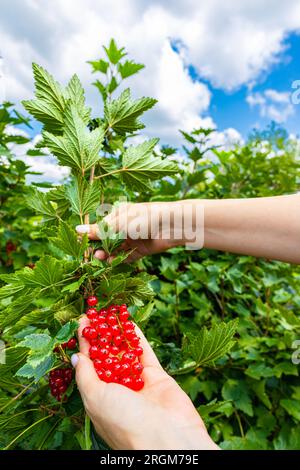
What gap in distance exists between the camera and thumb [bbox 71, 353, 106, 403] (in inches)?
26.4

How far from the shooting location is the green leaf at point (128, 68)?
1.23 metres

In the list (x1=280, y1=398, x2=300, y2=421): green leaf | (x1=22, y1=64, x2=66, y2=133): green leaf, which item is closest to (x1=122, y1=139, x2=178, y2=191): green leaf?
(x1=22, y1=64, x2=66, y2=133): green leaf

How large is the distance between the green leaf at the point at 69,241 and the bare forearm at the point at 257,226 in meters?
0.47

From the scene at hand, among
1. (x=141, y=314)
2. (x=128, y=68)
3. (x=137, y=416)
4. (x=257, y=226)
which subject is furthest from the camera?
(x=128, y=68)

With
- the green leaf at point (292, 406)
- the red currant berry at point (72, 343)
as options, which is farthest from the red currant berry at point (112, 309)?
the green leaf at point (292, 406)

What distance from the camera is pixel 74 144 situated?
2.61 ft

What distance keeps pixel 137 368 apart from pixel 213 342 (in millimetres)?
160

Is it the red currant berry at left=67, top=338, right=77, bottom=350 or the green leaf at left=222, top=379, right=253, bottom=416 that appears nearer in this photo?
the red currant berry at left=67, top=338, right=77, bottom=350

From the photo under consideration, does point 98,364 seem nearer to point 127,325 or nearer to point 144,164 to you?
point 127,325

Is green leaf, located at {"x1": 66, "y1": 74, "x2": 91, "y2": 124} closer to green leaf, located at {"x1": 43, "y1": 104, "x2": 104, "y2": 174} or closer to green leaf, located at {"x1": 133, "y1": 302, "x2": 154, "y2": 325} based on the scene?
green leaf, located at {"x1": 43, "y1": 104, "x2": 104, "y2": 174}

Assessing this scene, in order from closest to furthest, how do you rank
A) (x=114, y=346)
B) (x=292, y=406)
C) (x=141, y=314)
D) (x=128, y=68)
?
1. (x=114, y=346)
2. (x=141, y=314)
3. (x=128, y=68)
4. (x=292, y=406)

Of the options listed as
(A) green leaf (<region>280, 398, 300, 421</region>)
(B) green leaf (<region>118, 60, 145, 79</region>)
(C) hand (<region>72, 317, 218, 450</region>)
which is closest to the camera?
(C) hand (<region>72, 317, 218, 450</region>)

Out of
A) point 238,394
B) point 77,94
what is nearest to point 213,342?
point 77,94

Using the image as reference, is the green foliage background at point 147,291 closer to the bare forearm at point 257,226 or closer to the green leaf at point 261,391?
the green leaf at point 261,391
